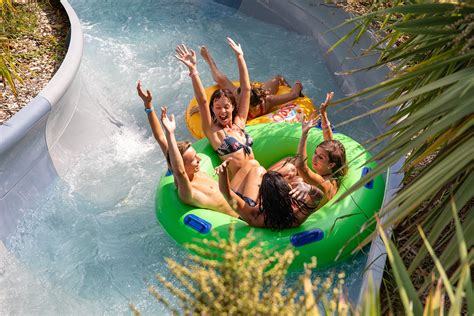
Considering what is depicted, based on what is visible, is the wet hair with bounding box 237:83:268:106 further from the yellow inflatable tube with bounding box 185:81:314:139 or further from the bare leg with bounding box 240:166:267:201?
the bare leg with bounding box 240:166:267:201

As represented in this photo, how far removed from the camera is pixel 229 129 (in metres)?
5.20

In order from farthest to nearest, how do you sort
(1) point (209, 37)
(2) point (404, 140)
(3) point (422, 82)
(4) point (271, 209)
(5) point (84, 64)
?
(1) point (209, 37), (5) point (84, 64), (4) point (271, 209), (3) point (422, 82), (2) point (404, 140)

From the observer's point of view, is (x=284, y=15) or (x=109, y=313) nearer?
(x=109, y=313)

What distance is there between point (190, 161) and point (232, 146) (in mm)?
470

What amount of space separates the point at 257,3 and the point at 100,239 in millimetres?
3841

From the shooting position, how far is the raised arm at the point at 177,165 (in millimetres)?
4436

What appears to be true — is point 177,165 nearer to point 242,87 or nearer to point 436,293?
point 242,87

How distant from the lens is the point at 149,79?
6.75 m

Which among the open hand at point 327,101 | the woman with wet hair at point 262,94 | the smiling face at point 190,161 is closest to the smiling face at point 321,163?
the open hand at point 327,101

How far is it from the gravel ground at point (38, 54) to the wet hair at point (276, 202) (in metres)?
2.07

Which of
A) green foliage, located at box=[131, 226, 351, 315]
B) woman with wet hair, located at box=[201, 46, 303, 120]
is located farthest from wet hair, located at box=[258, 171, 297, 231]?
green foliage, located at box=[131, 226, 351, 315]

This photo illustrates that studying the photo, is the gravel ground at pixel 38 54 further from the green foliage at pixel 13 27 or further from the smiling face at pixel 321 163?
the smiling face at pixel 321 163

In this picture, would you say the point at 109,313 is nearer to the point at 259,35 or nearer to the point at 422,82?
the point at 422,82

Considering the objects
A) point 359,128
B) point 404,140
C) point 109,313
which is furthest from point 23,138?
point 404,140
